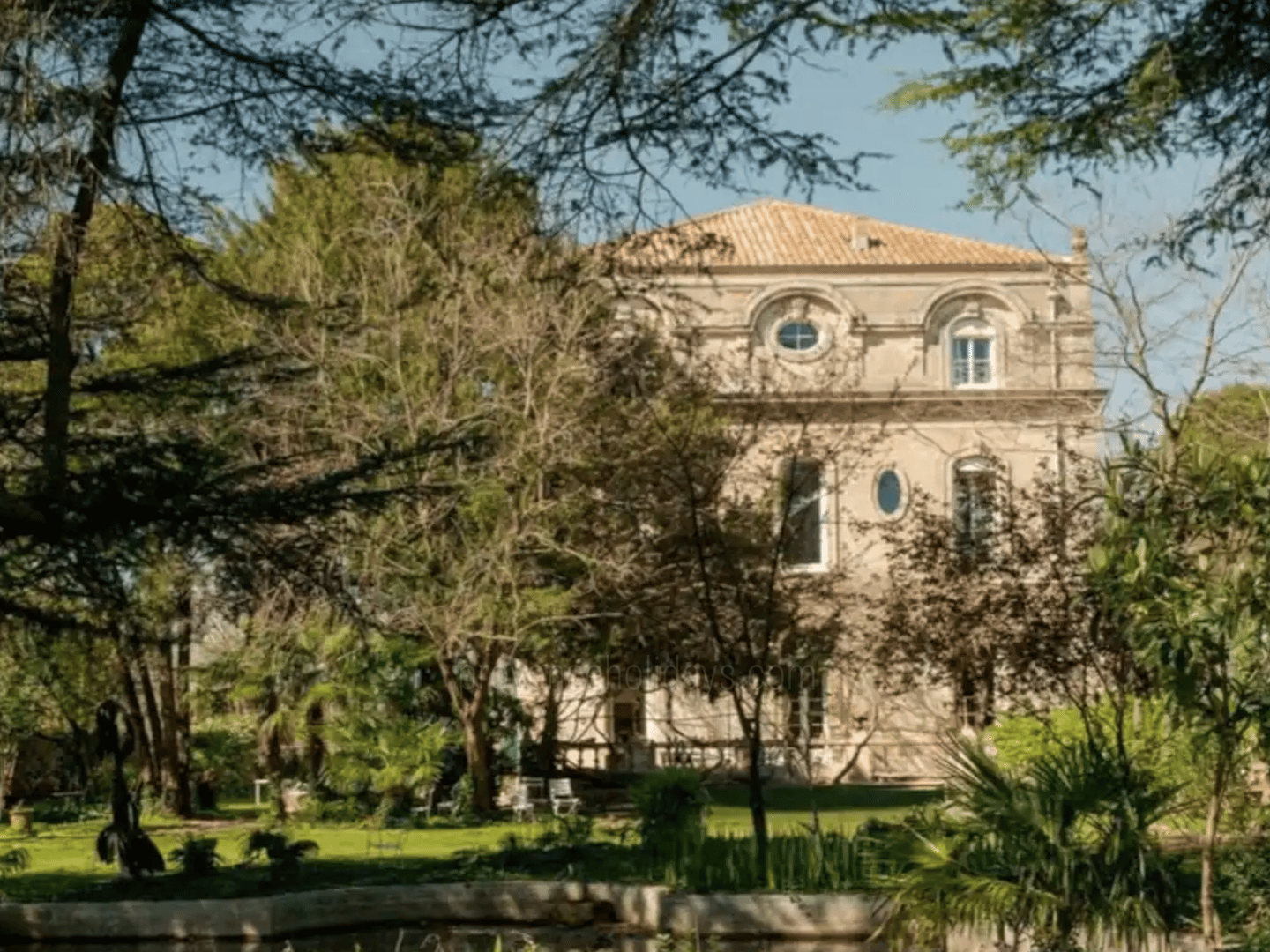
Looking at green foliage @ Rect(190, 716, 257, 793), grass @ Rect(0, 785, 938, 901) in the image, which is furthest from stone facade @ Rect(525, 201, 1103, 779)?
grass @ Rect(0, 785, 938, 901)

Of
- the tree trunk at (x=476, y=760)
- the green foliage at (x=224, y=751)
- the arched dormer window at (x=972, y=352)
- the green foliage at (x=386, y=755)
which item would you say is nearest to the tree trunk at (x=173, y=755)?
the green foliage at (x=224, y=751)

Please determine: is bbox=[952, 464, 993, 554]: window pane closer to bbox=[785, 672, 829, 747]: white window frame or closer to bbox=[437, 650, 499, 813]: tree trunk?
bbox=[785, 672, 829, 747]: white window frame

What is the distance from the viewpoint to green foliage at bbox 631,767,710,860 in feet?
44.6

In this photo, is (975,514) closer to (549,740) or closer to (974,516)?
(974,516)

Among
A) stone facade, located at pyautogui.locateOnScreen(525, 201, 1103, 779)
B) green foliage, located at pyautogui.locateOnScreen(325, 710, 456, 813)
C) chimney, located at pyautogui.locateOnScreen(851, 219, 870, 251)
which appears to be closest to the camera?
green foliage, located at pyautogui.locateOnScreen(325, 710, 456, 813)

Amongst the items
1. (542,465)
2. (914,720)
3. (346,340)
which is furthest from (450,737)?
(914,720)

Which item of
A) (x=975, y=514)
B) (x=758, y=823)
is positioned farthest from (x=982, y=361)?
(x=758, y=823)

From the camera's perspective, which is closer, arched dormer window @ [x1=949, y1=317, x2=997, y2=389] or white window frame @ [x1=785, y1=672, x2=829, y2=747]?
white window frame @ [x1=785, y1=672, x2=829, y2=747]

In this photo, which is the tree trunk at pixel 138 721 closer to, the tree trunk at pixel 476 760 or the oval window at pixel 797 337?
the tree trunk at pixel 476 760

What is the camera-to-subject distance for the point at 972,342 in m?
37.3

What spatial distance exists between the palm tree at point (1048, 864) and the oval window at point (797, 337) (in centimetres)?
2759

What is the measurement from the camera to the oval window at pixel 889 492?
3641 cm

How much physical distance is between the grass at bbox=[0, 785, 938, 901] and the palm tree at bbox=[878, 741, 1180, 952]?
152 inches

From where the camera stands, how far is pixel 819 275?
1447 inches
